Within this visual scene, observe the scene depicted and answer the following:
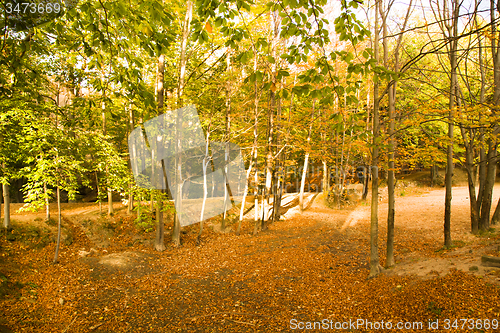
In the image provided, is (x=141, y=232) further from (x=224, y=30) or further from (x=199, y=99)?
(x=224, y=30)

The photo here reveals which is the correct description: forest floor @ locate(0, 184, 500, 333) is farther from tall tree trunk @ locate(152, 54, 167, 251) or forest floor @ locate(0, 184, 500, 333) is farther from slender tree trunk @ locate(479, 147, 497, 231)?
slender tree trunk @ locate(479, 147, 497, 231)

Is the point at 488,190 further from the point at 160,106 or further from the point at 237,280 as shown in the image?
the point at 160,106

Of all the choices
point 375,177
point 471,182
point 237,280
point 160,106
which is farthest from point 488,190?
point 160,106

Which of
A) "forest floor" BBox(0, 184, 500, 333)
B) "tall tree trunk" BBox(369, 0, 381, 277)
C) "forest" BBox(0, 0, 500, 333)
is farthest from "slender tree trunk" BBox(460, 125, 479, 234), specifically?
"tall tree trunk" BBox(369, 0, 381, 277)

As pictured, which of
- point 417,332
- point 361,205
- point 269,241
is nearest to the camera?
point 417,332

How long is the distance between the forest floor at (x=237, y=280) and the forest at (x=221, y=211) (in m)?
0.05

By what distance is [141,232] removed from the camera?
12.5 m

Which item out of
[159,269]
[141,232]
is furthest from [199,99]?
[159,269]

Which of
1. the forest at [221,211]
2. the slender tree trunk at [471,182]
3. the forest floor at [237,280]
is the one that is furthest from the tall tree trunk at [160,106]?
the slender tree trunk at [471,182]

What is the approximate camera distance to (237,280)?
754cm

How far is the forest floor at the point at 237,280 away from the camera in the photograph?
4.73 m

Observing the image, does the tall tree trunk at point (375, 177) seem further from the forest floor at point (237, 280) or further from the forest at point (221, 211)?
the forest floor at point (237, 280)

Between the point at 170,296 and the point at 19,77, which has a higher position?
the point at 19,77

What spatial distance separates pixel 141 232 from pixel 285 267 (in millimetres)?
7897
